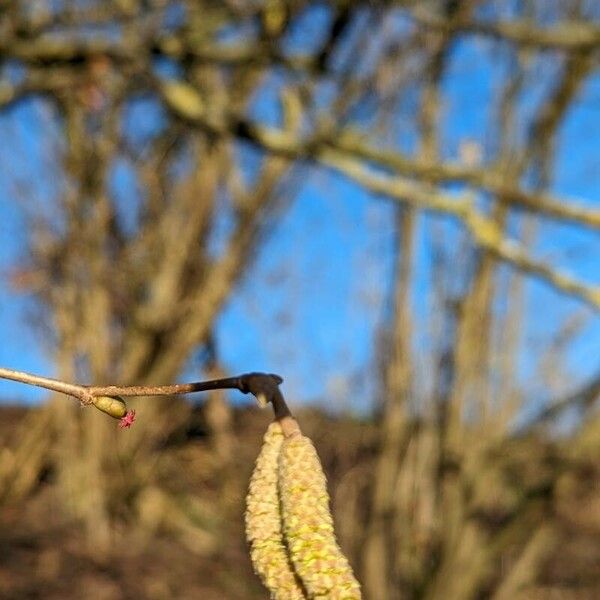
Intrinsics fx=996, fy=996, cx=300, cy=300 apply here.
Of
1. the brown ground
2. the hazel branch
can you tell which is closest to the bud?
the hazel branch

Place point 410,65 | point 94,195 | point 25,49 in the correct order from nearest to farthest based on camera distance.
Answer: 1. point 25,49
2. point 410,65
3. point 94,195

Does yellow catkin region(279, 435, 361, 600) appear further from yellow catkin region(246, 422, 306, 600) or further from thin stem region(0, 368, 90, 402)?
thin stem region(0, 368, 90, 402)

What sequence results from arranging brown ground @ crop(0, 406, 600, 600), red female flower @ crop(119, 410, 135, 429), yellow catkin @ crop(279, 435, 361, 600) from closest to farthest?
1. yellow catkin @ crop(279, 435, 361, 600)
2. red female flower @ crop(119, 410, 135, 429)
3. brown ground @ crop(0, 406, 600, 600)

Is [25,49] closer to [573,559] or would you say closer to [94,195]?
[94,195]

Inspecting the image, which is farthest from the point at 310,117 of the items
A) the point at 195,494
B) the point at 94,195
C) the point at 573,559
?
the point at 573,559

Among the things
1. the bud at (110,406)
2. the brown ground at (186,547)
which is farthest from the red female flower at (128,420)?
the brown ground at (186,547)

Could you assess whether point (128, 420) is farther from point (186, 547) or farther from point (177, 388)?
point (186, 547)
